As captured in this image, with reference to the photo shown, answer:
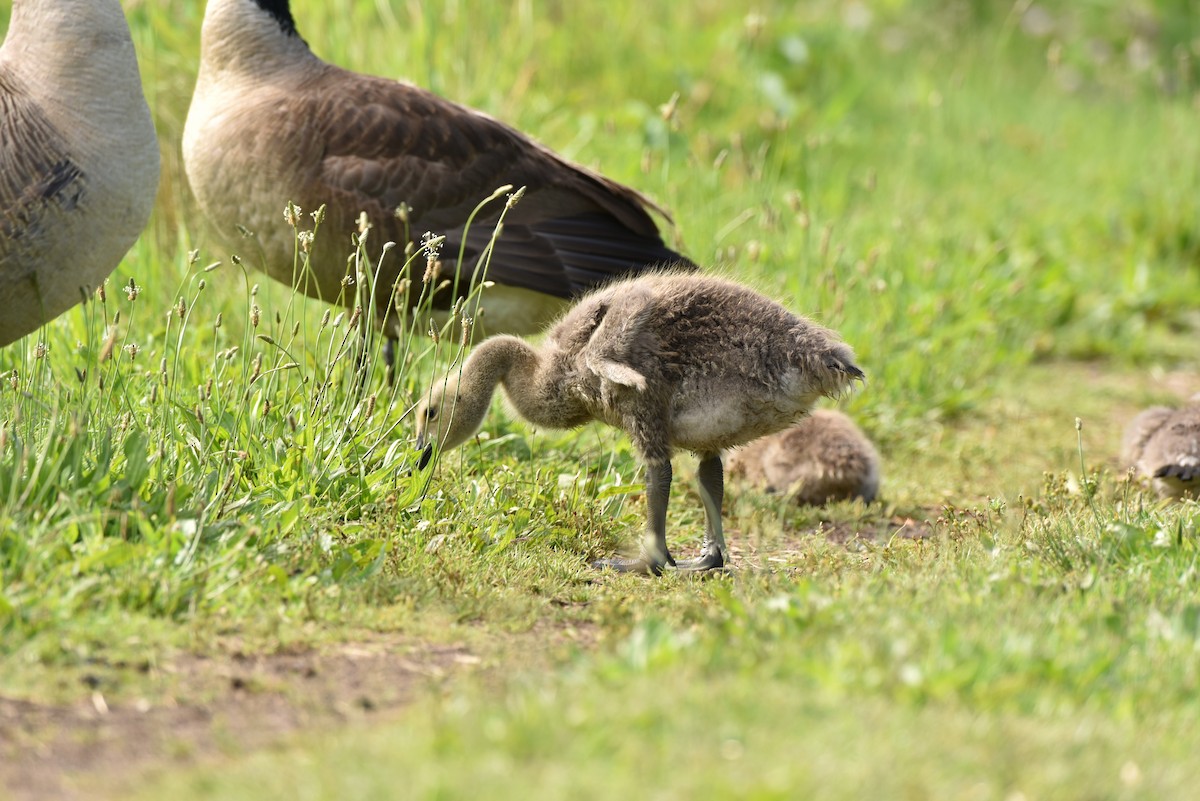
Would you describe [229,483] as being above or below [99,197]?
below

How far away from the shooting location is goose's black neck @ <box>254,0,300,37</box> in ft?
21.6

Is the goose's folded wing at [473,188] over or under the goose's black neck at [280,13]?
under

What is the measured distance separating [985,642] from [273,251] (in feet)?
12.4

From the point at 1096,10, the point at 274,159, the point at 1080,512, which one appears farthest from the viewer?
the point at 1096,10

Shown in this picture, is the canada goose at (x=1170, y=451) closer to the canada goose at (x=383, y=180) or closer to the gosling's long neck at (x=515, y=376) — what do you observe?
the canada goose at (x=383, y=180)

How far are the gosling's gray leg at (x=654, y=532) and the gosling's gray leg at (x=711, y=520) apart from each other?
0.31 feet

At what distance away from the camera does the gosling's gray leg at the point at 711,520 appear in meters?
5.05

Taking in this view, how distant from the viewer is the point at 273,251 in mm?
6215

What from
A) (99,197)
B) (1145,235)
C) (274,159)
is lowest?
(99,197)

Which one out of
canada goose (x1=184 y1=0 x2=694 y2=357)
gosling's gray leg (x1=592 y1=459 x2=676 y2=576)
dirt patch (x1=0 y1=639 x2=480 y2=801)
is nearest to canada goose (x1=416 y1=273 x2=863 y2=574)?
gosling's gray leg (x1=592 y1=459 x2=676 y2=576)

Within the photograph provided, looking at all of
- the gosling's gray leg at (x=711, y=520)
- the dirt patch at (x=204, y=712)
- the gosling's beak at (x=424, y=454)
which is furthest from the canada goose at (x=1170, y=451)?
the dirt patch at (x=204, y=712)

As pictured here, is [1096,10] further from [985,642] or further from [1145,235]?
[985,642]

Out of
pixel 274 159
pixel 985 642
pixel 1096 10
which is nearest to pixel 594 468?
pixel 274 159

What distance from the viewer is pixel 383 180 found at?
614cm
